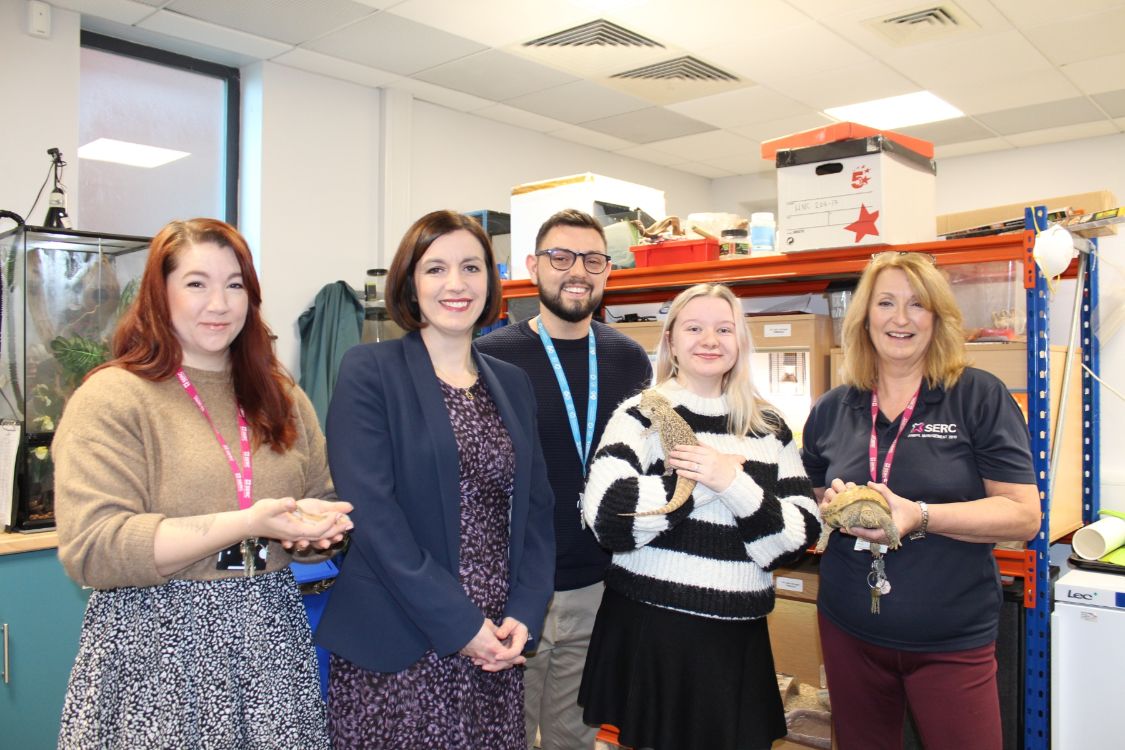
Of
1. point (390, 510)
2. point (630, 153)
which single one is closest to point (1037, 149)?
point (630, 153)

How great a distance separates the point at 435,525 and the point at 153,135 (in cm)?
405

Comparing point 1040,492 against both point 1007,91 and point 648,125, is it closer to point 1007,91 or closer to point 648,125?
point 1007,91

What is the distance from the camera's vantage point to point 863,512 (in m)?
1.58

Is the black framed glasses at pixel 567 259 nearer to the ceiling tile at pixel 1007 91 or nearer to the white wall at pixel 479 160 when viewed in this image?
the white wall at pixel 479 160

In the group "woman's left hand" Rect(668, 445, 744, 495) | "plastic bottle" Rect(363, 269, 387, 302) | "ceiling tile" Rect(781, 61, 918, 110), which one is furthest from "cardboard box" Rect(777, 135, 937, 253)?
"plastic bottle" Rect(363, 269, 387, 302)

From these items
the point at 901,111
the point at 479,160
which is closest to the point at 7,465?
the point at 479,160

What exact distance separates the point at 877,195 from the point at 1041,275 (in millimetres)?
457

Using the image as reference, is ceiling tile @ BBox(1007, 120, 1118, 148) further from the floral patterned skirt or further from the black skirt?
the floral patterned skirt

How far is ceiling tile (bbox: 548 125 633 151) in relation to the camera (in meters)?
6.32

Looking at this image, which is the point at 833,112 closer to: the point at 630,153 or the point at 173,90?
the point at 630,153

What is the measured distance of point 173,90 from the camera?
4.67m

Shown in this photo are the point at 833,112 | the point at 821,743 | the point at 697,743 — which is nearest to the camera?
the point at 697,743

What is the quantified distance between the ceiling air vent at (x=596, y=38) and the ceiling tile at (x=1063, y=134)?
355 centimetres

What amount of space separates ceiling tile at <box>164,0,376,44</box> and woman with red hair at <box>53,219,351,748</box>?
9.62ft
